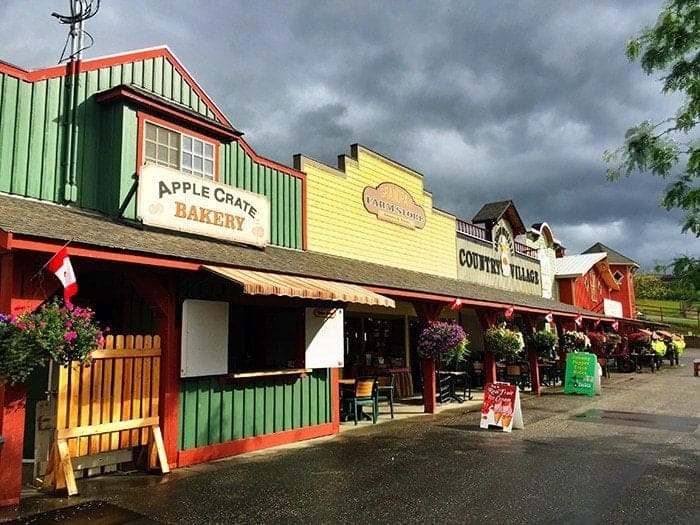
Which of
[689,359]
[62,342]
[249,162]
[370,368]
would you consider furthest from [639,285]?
[62,342]

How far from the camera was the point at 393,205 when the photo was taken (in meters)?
14.6

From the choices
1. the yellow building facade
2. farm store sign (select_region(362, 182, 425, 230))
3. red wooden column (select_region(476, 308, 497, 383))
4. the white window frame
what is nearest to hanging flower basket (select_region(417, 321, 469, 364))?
the yellow building facade

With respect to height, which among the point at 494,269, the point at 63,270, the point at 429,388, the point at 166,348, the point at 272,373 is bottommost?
the point at 429,388

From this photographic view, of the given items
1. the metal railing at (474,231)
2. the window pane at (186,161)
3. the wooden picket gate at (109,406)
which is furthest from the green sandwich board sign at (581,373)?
the wooden picket gate at (109,406)

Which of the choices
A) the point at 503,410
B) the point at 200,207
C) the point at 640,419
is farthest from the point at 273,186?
the point at 640,419

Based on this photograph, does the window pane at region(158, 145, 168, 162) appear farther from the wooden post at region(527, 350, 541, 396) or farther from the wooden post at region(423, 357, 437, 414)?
the wooden post at region(527, 350, 541, 396)

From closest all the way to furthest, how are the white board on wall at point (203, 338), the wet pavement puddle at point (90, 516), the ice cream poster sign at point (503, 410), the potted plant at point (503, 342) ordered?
the wet pavement puddle at point (90, 516) → the white board on wall at point (203, 338) → the ice cream poster sign at point (503, 410) → the potted plant at point (503, 342)

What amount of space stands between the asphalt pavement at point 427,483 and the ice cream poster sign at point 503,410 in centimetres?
24

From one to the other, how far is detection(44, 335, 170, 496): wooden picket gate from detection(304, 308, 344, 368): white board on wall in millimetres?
2960

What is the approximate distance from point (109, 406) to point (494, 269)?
1568 cm

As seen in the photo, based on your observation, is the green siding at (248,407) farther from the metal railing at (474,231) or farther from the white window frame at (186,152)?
the metal railing at (474,231)

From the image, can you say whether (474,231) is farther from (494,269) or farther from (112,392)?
(112,392)

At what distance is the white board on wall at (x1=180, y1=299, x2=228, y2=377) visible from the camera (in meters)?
7.81

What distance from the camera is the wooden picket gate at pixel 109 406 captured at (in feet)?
20.7
